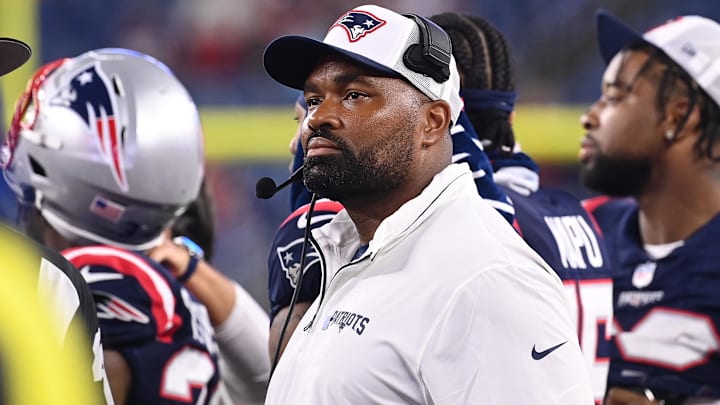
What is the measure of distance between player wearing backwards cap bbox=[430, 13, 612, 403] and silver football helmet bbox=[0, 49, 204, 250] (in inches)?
27.9

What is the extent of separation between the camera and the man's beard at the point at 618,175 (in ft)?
11.0

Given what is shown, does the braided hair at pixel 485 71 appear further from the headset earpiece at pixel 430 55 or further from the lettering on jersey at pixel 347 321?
the lettering on jersey at pixel 347 321

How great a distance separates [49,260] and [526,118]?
622 centimetres

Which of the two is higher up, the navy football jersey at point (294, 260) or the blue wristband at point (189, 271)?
the navy football jersey at point (294, 260)

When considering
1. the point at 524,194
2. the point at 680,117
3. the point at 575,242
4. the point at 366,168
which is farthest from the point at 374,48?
the point at 680,117

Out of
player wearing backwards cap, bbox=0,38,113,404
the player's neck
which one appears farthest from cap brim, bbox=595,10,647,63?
player wearing backwards cap, bbox=0,38,113,404

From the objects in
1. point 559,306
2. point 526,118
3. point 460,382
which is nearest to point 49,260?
point 460,382

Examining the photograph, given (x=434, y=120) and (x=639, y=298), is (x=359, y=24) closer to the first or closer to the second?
(x=434, y=120)

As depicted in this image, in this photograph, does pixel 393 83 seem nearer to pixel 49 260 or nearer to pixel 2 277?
pixel 49 260

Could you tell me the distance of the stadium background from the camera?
25.7 feet

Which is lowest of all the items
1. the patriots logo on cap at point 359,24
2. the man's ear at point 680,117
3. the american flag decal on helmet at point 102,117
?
the man's ear at point 680,117

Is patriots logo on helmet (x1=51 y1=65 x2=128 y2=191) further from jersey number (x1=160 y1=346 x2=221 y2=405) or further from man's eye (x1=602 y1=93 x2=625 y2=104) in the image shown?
man's eye (x1=602 y1=93 x2=625 y2=104)

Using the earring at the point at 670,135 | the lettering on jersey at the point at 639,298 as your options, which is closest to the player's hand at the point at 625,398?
the lettering on jersey at the point at 639,298

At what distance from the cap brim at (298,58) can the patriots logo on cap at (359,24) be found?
38 mm
